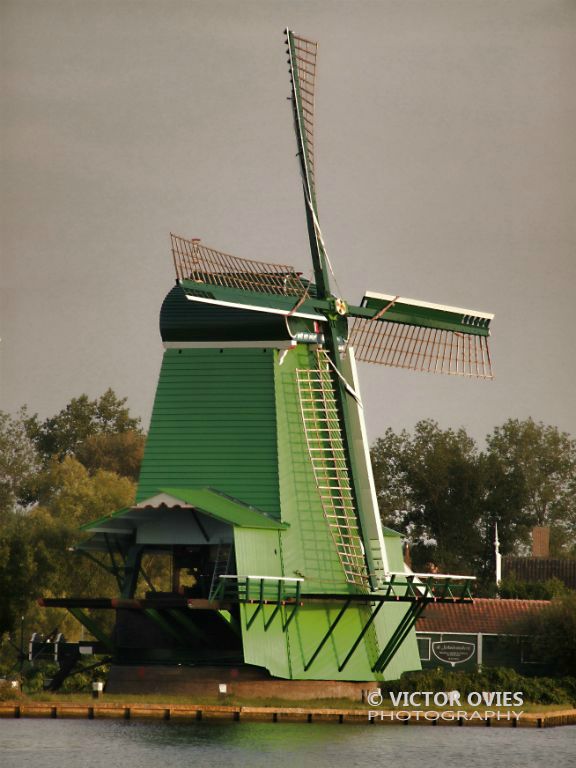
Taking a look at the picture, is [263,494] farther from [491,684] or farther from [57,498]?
[57,498]

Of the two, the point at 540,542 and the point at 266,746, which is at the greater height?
the point at 540,542

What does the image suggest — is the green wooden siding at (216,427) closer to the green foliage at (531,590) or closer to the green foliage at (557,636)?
the green foliage at (557,636)

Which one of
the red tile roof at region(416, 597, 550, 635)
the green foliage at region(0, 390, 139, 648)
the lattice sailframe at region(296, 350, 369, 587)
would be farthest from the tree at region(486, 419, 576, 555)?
the lattice sailframe at region(296, 350, 369, 587)

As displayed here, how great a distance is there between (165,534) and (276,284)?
664cm

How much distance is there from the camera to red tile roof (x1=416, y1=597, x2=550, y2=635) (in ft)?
180

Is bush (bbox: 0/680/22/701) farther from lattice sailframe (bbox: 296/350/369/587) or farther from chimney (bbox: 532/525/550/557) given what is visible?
chimney (bbox: 532/525/550/557)

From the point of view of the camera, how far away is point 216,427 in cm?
4562

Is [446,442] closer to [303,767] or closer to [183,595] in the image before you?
[183,595]

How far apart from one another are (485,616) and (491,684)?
21.7 feet

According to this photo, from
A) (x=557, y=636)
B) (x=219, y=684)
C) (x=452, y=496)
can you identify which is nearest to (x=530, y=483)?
(x=452, y=496)

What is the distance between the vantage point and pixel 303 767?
118 feet

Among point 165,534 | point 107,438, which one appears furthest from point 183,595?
point 107,438

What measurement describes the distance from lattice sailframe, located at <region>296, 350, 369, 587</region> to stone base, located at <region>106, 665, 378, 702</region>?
265 centimetres

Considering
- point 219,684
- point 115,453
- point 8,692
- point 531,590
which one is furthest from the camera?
point 115,453
